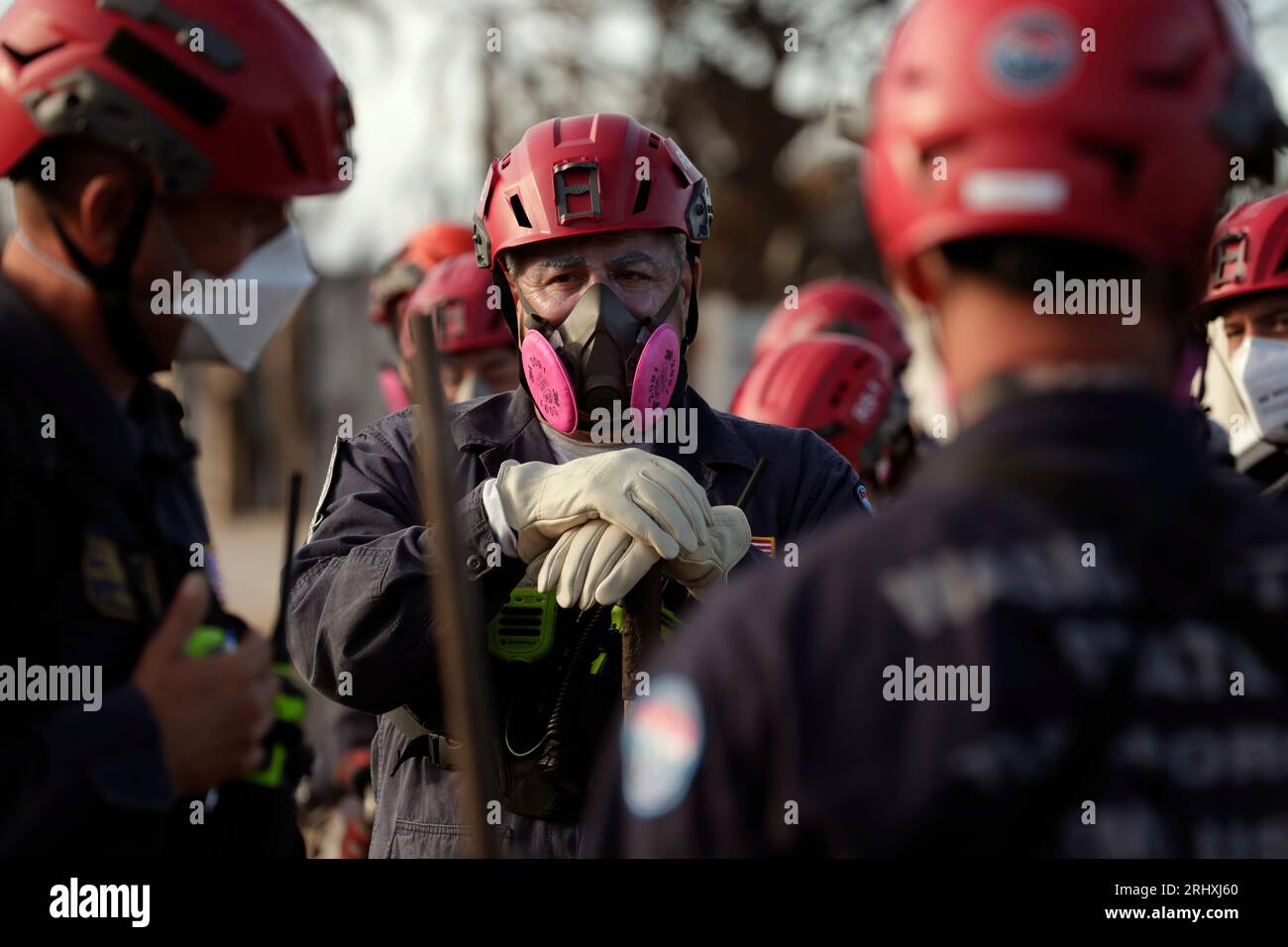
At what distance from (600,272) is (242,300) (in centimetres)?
139

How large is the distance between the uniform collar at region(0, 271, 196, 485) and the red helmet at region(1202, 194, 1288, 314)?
3.73m


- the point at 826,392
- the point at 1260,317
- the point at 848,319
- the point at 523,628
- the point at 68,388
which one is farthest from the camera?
the point at 848,319

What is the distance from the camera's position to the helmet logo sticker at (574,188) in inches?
157

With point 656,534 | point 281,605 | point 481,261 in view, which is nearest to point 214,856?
point 281,605

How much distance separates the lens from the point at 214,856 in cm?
275

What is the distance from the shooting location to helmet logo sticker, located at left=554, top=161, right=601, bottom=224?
157 inches

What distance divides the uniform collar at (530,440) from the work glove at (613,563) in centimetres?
38

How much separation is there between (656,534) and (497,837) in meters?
0.78

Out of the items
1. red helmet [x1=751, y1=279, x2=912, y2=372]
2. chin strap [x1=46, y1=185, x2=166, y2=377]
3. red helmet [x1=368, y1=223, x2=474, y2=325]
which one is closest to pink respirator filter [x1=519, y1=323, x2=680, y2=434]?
chin strap [x1=46, y1=185, x2=166, y2=377]

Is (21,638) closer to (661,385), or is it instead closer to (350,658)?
(350,658)

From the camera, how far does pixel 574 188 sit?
4.03 metres
